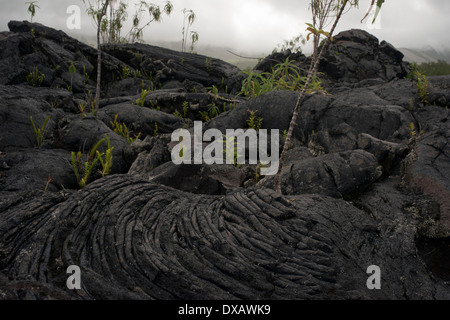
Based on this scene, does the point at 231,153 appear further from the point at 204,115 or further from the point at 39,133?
the point at 39,133

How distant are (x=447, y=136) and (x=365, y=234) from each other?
2752mm

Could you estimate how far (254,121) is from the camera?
7.69m

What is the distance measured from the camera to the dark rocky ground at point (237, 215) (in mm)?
2738

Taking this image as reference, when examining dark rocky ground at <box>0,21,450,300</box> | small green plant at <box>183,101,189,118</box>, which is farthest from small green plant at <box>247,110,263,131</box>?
small green plant at <box>183,101,189,118</box>

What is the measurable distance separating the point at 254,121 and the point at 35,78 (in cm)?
885

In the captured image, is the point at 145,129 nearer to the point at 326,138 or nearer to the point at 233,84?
the point at 326,138

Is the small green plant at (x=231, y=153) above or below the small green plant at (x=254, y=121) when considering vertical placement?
below

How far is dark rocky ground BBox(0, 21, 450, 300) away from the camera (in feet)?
8.98

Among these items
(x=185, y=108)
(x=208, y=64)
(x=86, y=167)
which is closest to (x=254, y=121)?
(x=185, y=108)

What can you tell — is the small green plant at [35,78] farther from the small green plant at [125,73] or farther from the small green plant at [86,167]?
the small green plant at [86,167]

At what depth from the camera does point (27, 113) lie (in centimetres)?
720

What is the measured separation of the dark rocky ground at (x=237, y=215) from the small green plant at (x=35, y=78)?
4.34 meters

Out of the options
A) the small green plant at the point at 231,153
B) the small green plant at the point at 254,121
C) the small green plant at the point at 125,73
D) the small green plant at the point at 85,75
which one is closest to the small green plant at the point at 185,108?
the small green plant at the point at 254,121

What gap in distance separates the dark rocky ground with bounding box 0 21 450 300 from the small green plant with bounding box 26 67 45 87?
4337 millimetres
